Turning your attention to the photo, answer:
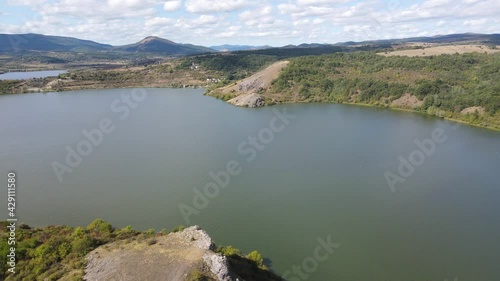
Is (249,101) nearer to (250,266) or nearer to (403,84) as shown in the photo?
(403,84)

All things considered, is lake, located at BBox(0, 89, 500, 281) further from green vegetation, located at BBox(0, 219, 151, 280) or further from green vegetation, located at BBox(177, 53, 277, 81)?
green vegetation, located at BBox(177, 53, 277, 81)

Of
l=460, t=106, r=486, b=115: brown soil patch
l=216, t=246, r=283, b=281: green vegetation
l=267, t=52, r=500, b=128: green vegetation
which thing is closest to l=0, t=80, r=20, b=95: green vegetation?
A: l=267, t=52, r=500, b=128: green vegetation

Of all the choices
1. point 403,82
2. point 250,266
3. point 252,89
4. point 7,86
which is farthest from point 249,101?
point 7,86

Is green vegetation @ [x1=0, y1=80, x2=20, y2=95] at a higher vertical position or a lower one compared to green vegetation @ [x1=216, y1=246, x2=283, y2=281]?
higher

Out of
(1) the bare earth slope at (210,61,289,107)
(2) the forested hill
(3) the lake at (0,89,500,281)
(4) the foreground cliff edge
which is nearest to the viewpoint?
(4) the foreground cliff edge

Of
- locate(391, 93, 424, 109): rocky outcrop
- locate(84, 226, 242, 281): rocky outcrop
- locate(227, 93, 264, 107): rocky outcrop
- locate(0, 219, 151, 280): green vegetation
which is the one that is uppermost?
locate(84, 226, 242, 281): rocky outcrop

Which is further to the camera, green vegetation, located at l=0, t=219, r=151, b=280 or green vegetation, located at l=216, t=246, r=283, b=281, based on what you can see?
green vegetation, located at l=216, t=246, r=283, b=281

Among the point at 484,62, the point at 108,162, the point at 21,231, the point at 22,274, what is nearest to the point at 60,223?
the point at 21,231
